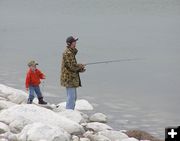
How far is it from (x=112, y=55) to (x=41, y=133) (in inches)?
597

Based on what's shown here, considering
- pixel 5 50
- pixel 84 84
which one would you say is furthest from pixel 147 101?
pixel 5 50

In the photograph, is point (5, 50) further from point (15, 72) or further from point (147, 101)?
point (147, 101)

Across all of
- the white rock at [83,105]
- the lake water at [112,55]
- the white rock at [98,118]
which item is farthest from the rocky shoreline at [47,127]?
the white rock at [83,105]

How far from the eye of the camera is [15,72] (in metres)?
18.2

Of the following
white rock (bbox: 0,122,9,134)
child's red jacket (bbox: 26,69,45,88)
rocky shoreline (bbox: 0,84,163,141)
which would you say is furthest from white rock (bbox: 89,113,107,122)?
white rock (bbox: 0,122,9,134)

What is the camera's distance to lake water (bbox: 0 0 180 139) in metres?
13.8

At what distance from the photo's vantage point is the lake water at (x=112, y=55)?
1379 cm

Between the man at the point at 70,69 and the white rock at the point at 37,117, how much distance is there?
1189 mm

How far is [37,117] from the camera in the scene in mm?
9023

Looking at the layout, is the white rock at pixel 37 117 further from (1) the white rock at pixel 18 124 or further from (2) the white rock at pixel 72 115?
(2) the white rock at pixel 72 115

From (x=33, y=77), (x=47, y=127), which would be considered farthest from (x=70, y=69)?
(x=47, y=127)

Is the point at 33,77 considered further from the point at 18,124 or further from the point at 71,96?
the point at 18,124

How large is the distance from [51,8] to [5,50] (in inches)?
1106

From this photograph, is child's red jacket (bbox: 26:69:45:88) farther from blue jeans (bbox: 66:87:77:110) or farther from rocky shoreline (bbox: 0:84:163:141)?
blue jeans (bbox: 66:87:77:110)
